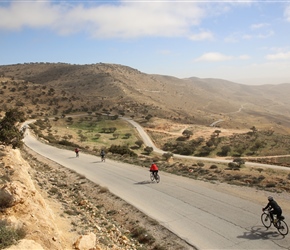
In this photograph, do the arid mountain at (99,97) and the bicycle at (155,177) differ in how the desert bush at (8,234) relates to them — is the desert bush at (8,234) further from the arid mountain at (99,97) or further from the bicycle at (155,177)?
the arid mountain at (99,97)

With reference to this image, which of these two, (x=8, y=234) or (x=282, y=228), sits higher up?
(x=8, y=234)

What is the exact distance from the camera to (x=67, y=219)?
12742 mm

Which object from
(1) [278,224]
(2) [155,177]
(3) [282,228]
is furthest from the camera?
(2) [155,177]

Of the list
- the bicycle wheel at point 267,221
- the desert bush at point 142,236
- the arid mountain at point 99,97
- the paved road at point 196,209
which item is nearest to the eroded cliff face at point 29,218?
the desert bush at point 142,236

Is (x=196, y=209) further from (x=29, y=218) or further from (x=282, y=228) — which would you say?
(x=29, y=218)

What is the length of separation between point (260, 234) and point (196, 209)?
3.72m

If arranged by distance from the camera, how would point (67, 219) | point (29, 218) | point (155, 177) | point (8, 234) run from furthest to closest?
point (155, 177), point (67, 219), point (29, 218), point (8, 234)

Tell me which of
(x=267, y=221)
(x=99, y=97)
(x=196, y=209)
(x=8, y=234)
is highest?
(x=99, y=97)

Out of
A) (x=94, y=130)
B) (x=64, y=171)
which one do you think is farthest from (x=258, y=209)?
(x=94, y=130)

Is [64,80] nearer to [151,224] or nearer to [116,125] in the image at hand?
[116,125]

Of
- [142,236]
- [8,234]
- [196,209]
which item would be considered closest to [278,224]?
[196,209]

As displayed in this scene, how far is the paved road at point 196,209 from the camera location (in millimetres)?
11203

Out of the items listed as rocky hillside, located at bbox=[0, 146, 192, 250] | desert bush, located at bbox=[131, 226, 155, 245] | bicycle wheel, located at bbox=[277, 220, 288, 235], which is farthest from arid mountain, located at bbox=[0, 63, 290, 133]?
bicycle wheel, located at bbox=[277, 220, 288, 235]

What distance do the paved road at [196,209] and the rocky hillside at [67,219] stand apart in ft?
2.84
